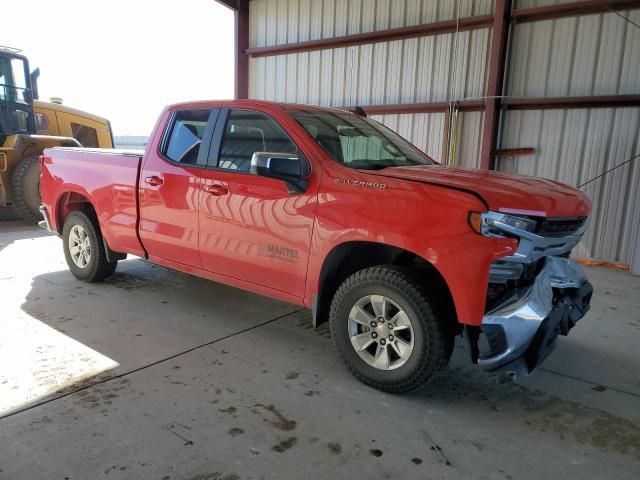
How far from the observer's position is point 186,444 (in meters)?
2.49

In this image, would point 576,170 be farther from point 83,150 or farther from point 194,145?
point 83,150

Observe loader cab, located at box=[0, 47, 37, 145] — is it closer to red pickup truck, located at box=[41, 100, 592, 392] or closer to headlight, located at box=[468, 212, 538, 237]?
red pickup truck, located at box=[41, 100, 592, 392]

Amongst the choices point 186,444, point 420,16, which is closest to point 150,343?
point 186,444

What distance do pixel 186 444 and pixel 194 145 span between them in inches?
98.3

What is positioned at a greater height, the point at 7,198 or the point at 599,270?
the point at 7,198

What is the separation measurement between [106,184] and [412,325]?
3.36m

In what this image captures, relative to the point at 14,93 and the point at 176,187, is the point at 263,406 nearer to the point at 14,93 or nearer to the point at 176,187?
the point at 176,187

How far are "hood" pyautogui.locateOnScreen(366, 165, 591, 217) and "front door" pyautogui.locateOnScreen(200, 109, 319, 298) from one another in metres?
0.64

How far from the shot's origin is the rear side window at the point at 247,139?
3.66 m

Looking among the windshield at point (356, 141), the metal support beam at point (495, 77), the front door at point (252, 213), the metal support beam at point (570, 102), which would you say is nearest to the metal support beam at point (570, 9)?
the metal support beam at point (495, 77)

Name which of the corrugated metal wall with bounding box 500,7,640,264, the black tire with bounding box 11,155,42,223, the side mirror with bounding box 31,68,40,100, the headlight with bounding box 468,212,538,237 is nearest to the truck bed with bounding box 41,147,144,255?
the headlight with bounding box 468,212,538,237

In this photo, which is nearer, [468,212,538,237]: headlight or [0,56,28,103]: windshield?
[468,212,538,237]: headlight

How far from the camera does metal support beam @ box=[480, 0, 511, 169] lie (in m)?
7.96

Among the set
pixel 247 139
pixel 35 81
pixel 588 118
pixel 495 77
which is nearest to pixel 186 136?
pixel 247 139
